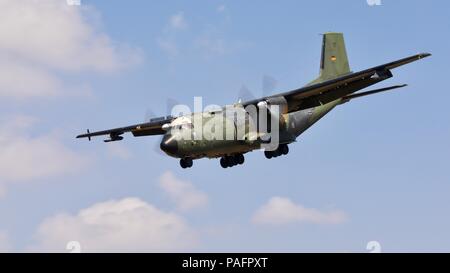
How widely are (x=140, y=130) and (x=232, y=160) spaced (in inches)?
253

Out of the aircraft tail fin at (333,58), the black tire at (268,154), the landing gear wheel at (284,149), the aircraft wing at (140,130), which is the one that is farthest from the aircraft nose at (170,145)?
the aircraft tail fin at (333,58)

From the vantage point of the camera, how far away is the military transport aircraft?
136ft

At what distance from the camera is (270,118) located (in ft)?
145

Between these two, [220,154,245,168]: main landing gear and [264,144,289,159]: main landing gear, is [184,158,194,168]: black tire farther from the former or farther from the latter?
[264,144,289,159]: main landing gear

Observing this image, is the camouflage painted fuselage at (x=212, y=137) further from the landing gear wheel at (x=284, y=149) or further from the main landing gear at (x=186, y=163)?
the landing gear wheel at (x=284, y=149)

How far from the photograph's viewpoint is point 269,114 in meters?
44.1

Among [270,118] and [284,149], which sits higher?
[270,118]

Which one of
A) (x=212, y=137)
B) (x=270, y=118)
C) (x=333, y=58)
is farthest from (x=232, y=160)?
(x=333, y=58)

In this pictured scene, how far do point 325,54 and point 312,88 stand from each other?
266 inches

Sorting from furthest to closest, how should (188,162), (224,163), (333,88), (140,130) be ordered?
1. (140,130)
2. (224,163)
3. (333,88)
4. (188,162)

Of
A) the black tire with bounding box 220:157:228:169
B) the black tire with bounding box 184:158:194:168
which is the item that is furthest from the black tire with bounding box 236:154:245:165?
the black tire with bounding box 184:158:194:168

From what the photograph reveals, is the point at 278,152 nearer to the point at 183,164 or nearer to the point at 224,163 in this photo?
the point at 224,163

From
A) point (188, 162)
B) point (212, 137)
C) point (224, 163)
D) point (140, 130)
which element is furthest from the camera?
point (140, 130)
